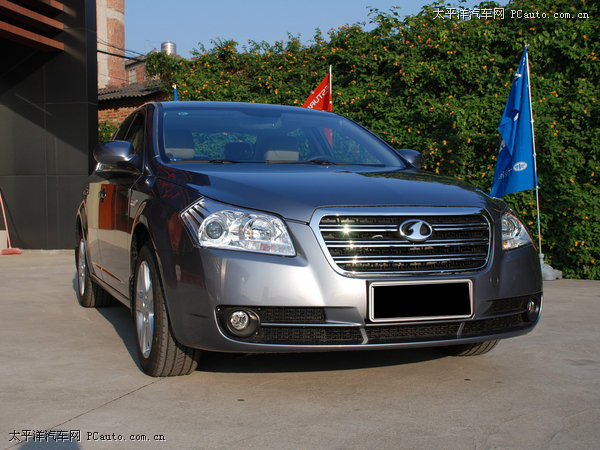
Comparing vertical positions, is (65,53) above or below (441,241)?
above

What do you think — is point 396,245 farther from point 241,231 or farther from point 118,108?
point 118,108

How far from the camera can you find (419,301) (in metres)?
3.27

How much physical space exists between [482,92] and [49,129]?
7162 mm

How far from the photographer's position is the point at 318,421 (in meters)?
3.05

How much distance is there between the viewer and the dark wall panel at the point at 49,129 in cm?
1183

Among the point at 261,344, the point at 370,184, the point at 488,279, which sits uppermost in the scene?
the point at 370,184

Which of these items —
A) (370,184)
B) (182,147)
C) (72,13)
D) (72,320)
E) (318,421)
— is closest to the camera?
(318,421)

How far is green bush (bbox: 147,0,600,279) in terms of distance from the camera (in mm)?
8383

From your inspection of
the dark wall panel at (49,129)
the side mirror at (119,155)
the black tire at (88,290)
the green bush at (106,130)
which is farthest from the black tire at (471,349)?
the green bush at (106,130)

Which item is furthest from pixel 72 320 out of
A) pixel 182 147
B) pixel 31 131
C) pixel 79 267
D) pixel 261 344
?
pixel 31 131

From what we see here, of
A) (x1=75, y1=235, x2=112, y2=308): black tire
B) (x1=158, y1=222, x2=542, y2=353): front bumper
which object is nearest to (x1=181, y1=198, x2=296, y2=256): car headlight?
(x1=158, y1=222, x2=542, y2=353): front bumper

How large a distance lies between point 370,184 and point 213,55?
9511 millimetres

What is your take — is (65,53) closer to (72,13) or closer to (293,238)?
(72,13)

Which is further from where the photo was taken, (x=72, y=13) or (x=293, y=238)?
(x=72, y=13)
